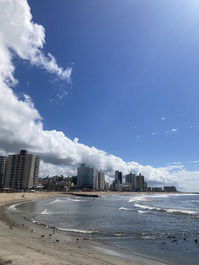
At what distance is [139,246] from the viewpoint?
63.6 feet

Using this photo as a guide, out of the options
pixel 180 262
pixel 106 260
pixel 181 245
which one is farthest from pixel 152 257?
pixel 181 245

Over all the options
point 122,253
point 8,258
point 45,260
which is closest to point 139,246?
point 122,253

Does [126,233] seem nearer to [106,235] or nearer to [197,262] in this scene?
[106,235]

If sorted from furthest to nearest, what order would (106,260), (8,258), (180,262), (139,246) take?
1. (139,246)
2. (180,262)
3. (106,260)
4. (8,258)

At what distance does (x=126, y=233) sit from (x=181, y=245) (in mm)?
6488

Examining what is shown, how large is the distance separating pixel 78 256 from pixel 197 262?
7.68m

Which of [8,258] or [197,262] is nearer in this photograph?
[8,258]

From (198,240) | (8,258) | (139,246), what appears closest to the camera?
(8,258)

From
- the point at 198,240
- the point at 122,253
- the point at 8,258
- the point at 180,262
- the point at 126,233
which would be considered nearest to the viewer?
the point at 8,258

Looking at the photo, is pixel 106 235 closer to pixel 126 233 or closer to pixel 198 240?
pixel 126 233

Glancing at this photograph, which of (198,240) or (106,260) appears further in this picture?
(198,240)

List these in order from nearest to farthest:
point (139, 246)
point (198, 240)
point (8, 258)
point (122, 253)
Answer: point (8, 258), point (122, 253), point (139, 246), point (198, 240)

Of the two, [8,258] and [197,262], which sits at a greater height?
[8,258]

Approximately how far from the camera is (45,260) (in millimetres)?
11828
